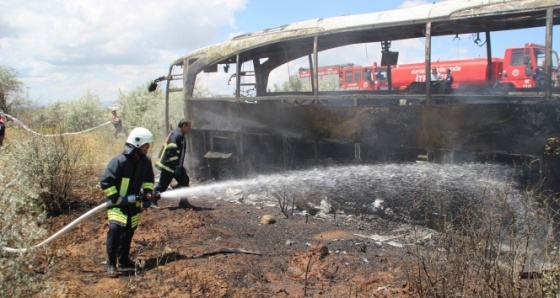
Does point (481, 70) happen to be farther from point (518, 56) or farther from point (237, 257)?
point (237, 257)

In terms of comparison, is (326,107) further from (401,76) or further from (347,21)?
(401,76)

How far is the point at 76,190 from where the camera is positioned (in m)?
8.84

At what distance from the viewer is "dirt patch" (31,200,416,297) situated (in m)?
4.34

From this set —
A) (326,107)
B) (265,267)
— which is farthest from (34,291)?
(326,107)

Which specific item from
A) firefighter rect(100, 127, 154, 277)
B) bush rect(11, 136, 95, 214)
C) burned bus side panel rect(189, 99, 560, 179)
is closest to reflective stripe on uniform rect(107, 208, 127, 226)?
firefighter rect(100, 127, 154, 277)

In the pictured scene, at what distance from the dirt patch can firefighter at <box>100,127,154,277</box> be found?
26 cm

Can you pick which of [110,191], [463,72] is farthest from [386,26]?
[463,72]

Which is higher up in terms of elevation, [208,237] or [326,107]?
[326,107]

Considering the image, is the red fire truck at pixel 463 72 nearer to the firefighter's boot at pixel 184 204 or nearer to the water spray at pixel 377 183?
the water spray at pixel 377 183

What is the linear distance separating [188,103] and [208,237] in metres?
5.20

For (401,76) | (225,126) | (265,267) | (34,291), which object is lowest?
(265,267)

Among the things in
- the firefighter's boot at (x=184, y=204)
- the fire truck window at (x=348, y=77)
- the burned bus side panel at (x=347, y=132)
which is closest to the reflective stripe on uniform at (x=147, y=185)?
the firefighter's boot at (x=184, y=204)

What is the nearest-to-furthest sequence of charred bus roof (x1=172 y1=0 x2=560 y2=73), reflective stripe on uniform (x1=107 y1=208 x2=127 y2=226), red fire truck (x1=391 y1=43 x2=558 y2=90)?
reflective stripe on uniform (x1=107 y1=208 x2=127 y2=226), charred bus roof (x1=172 y1=0 x2=560 y2=73), red fire truck (x1=391 y1=43 x2=558 y2=90)

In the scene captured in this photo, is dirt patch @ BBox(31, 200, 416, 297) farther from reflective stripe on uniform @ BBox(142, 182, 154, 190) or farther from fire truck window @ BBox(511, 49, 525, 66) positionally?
fire truck window @ BBox(511, 49, 525, 66)
